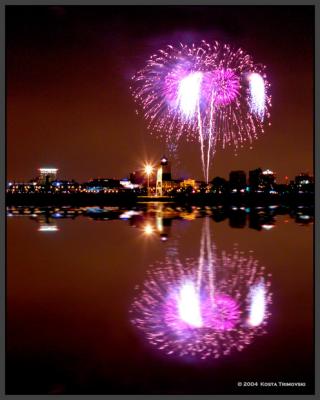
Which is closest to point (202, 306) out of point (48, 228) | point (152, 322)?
point (152, 322)

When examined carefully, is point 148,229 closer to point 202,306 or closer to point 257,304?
point 257,304

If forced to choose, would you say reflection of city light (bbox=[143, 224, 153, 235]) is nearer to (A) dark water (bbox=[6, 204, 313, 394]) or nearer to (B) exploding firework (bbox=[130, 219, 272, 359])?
(A) dark water (bbox=[6, 204, 313, 394])

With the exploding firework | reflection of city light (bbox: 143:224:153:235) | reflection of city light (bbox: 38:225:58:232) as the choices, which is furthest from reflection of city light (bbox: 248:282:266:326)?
reflection of city light (bbox: 38:225:58:232)

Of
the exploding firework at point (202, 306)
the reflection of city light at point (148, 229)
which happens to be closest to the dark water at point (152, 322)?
the exploding firework at point (202, 306)

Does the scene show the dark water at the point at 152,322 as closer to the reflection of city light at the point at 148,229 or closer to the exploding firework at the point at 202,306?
the exploding firework at the point at 202,306

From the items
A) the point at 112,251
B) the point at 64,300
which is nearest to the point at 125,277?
the point at 64,300

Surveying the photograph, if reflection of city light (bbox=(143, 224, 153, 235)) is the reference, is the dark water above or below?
below

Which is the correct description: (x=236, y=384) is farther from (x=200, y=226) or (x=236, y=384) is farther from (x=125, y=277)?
(x=200, y=226)
